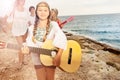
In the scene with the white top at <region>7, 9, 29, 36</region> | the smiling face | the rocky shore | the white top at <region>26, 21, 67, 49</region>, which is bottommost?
the rocky shore

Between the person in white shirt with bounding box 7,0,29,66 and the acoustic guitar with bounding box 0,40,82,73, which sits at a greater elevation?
the person in white shirt with bounding box 7,0,29,66

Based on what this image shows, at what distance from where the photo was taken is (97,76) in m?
2.49

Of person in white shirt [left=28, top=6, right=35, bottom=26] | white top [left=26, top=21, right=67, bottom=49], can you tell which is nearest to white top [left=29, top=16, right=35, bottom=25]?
person in white shirt [left=28, top=6, right=35, bottom=26]

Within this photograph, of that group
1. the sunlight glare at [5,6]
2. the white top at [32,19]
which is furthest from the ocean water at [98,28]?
the sunlight glare at [5,6]

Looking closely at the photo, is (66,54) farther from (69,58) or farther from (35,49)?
(35,49)

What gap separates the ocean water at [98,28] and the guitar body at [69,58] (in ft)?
0.37

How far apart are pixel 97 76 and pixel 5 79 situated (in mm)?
669

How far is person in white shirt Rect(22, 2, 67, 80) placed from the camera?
8.05 feet

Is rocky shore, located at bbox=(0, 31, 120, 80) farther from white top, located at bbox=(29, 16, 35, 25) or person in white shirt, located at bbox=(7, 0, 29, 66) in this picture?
white top, located at bbox=(29, 16, 35, 25)

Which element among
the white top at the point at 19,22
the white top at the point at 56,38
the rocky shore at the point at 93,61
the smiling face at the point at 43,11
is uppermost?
the smiling face at the point at 43,11

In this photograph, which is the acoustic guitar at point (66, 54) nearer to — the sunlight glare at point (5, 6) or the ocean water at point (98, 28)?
the ocean water at point (98, 28)

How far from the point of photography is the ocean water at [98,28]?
2484 mm

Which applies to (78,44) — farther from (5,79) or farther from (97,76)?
(5,79)

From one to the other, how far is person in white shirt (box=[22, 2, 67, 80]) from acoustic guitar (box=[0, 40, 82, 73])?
3 cm
